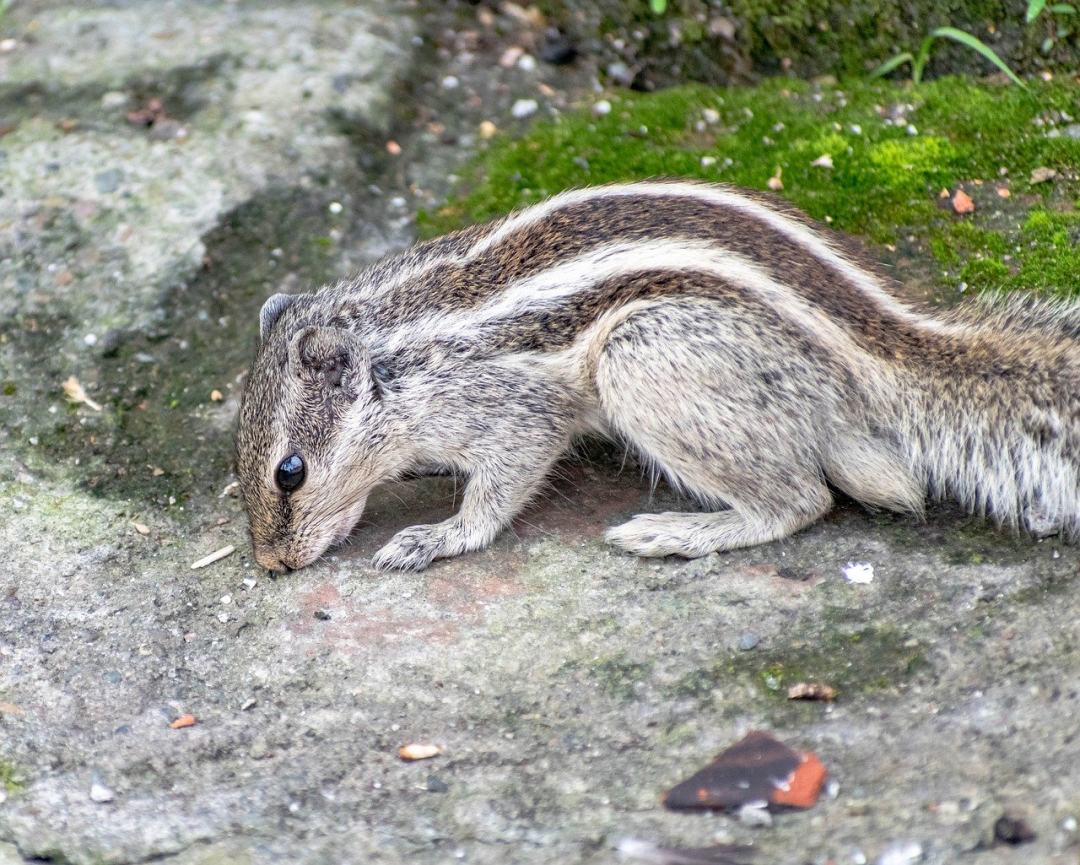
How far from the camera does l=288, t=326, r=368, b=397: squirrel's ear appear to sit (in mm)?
4453

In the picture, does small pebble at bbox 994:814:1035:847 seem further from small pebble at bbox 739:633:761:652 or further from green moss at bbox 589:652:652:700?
green moss at bbox 589:652:652:700

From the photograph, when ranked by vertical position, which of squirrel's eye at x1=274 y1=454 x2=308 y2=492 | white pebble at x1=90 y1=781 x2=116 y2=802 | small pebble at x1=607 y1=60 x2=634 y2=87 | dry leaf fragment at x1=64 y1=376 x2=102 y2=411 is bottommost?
white pebble at x1=90 y1=781 x2=116 y2=802

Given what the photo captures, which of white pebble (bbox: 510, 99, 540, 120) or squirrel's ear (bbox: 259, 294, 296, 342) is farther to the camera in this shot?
white pebble (bbox: 510, 99, 540, 120)

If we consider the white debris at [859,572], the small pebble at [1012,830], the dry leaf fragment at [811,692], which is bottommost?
the dry leaf fragment at [811,692]

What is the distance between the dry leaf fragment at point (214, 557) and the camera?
4551mm

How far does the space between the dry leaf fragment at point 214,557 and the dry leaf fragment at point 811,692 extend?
Answer: 2.07 metres

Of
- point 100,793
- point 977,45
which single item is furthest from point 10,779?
point 977,45

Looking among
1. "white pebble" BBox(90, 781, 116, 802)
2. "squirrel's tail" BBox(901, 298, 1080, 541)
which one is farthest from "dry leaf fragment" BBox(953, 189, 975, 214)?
"white pebble" BBox(90, 781, 116, 802)

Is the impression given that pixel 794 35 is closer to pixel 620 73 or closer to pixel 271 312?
pixel 620 73

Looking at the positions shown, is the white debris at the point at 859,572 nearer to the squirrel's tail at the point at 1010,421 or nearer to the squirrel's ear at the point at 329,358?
the squirrel's tail at the point at 1010,421

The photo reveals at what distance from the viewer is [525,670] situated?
389cm

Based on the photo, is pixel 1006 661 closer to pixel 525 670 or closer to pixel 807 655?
pixel 807 655

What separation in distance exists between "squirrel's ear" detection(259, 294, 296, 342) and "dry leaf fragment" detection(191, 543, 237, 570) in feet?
2.57

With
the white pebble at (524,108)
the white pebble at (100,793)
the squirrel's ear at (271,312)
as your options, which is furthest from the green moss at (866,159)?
the white pebble at (100,793)
